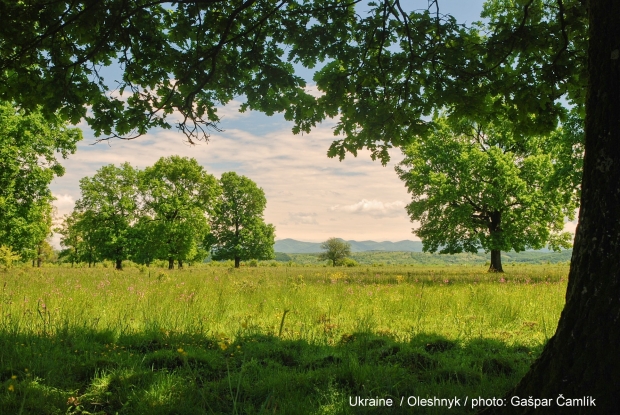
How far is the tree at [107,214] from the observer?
3606cm

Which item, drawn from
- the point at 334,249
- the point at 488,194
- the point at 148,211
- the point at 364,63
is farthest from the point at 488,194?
the point at 334,249

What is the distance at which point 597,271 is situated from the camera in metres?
2.43


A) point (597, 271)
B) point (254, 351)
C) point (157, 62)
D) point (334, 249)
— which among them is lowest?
point (334, 249)

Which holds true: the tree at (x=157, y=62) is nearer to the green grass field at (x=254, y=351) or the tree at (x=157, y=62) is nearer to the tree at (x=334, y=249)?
the green grass field at (x=254, y=351)

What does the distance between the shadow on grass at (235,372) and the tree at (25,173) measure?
18.9m

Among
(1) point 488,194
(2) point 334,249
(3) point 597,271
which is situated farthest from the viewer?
(2) point 334,249

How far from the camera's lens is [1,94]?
5812 mm

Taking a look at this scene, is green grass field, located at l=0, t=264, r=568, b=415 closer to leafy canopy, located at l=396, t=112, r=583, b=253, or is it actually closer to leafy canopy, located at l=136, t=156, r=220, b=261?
leafy canopy, located at l=396, t=112, r=583, b=253

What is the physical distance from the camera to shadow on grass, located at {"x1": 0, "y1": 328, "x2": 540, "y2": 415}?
3658 mm

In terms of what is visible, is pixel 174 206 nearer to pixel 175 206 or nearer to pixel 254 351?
pixel 175 206

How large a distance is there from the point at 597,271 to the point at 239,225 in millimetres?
46398

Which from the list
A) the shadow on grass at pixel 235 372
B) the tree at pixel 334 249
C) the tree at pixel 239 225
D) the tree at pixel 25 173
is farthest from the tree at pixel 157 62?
the tree at pixel 334 249

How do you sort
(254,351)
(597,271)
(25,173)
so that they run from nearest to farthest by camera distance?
(597,271) < (254,351) < (25,173)

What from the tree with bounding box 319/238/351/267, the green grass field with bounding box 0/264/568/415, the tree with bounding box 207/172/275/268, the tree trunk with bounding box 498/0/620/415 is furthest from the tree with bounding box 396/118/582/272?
the tree with bounding box 319/238/351/267
